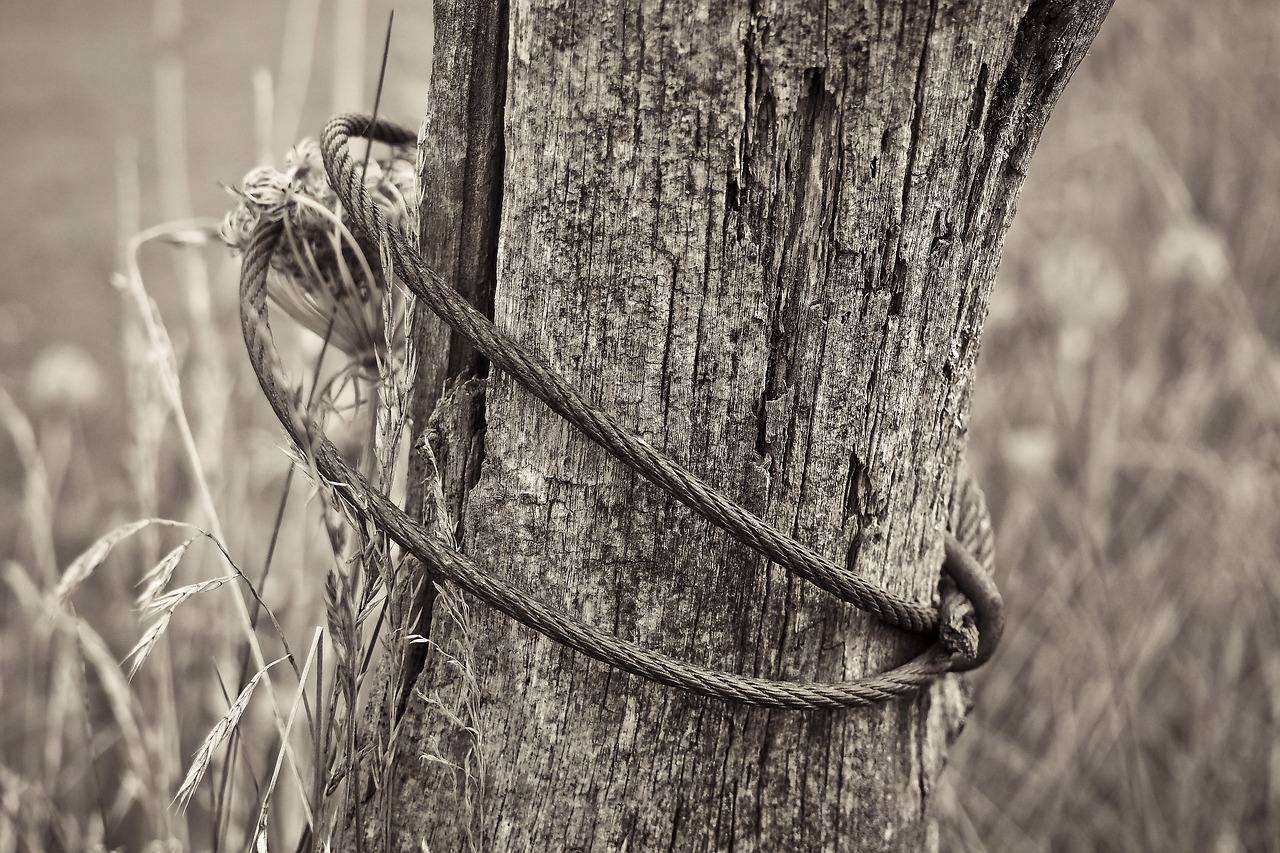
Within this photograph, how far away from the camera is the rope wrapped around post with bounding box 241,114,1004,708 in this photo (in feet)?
2.75

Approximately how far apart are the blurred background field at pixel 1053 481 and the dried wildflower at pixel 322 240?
29 centimetres

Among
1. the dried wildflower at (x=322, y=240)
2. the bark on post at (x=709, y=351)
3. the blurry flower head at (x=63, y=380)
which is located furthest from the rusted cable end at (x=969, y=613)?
the blurry flower head at (x=63, y=380)

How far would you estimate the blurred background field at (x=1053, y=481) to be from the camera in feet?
6.50

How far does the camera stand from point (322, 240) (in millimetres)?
1065

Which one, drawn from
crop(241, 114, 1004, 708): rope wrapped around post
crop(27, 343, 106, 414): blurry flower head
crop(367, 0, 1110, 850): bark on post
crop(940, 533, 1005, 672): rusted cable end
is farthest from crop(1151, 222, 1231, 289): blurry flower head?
crop(27, 343, 106, 414): blurry flower head

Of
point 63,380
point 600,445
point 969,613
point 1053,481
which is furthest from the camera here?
point 1053,481

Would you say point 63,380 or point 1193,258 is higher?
point 1193,258

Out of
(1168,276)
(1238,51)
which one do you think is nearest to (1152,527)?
(1168,276)

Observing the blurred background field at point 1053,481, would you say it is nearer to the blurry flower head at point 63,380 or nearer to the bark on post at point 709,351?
the blurry flower head at point 63,380

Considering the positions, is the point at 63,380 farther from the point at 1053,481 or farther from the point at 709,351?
the point at 1053,481

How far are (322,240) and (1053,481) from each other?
7.63ft

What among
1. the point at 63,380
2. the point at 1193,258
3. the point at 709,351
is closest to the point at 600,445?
the point at 709,351

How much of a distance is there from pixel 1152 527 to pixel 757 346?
2.56 m

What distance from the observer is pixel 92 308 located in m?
4.17
